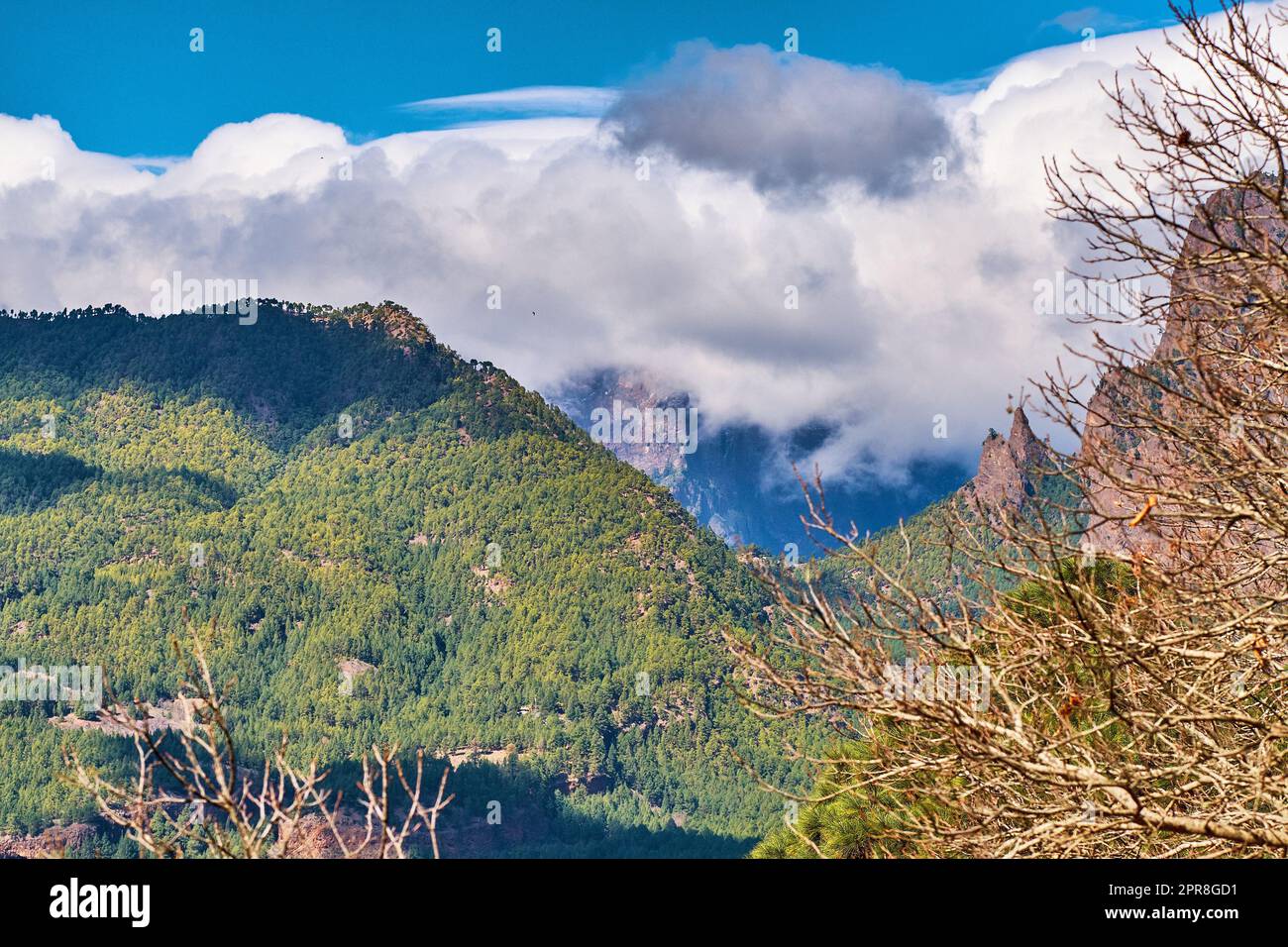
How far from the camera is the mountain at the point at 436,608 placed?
132125mm

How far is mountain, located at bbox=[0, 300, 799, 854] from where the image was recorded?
433ft

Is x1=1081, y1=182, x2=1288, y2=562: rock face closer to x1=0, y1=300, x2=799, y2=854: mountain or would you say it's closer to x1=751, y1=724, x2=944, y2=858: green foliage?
x1=751, y1=724, x2=944, y2=858: green foliage

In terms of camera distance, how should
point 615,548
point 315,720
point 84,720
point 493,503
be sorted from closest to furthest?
point 84,720
point 315,720
point 615,548
point 493,503

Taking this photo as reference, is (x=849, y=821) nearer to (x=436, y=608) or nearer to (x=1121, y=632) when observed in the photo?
(x=1121, y=632)

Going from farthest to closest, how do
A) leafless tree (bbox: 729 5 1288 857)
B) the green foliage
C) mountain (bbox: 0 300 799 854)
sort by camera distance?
mountain (bbox: 0 300 799 854) < the green foliage < leafless tree (bbox: 729 5 1288 857)

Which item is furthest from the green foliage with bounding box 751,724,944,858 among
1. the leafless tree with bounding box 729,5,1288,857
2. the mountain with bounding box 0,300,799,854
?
the mountain with bounding box 0,300,799,854

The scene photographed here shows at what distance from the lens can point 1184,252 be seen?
8.92m

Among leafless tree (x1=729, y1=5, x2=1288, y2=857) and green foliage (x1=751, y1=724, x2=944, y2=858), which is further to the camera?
green foliage (x1=751, y1=724, x2=944, y2=858)

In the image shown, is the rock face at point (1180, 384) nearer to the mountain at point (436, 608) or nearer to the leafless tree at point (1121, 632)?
the leafless tree at point (1121, 632)

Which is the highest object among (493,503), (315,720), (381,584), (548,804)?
(493,503)

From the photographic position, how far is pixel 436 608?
175 m
